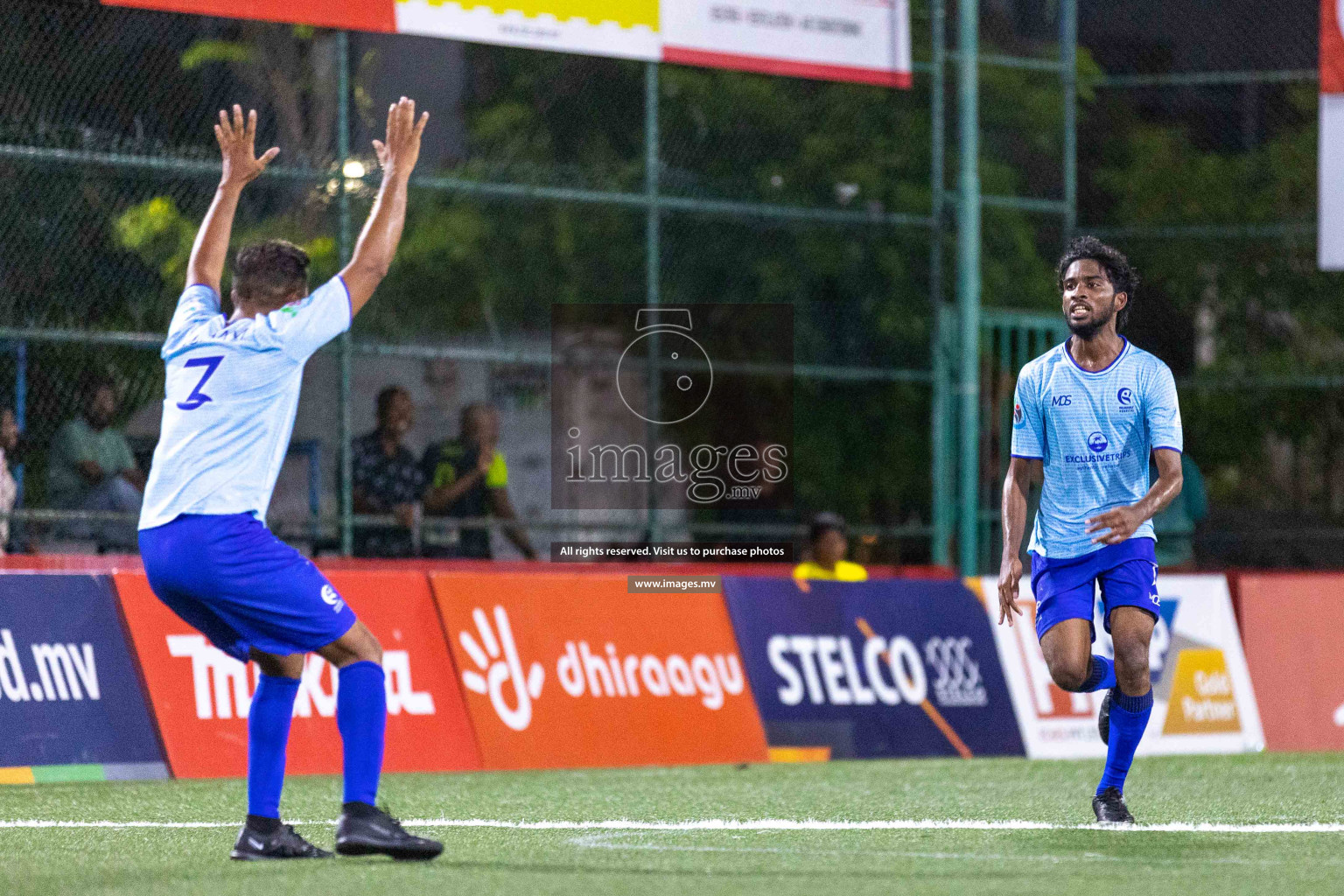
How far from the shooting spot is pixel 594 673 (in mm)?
11664

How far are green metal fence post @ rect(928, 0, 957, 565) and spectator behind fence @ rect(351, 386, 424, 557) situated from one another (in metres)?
4.36

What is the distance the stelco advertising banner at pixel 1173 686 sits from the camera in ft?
42.2

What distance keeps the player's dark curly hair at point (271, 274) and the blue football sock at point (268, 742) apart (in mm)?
1257

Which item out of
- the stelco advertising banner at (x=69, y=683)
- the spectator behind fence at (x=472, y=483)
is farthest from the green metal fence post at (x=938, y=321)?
the stelco advertising banner at (x=69, y=683)

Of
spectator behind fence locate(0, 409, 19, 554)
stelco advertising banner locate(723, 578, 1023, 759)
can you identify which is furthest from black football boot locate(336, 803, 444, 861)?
spectator behind fence locate(0, 409, 19, 554)

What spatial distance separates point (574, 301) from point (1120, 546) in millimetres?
7717

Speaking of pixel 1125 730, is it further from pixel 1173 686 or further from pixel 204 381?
pixel 1173 686

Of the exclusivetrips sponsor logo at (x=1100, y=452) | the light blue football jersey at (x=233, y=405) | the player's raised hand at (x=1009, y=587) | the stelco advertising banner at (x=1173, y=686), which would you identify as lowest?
the stelco advertising banner at (x=1173, y=686)

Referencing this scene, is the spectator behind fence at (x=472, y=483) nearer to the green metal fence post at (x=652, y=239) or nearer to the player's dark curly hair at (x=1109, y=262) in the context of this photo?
the green metal fence post at (x=652, y=239)

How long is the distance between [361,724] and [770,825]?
203 centimetres

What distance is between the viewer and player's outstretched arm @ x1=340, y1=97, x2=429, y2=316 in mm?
6426

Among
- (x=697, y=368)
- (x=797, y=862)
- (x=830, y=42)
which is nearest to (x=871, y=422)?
(x=697, y=368)

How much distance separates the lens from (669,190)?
14594mm

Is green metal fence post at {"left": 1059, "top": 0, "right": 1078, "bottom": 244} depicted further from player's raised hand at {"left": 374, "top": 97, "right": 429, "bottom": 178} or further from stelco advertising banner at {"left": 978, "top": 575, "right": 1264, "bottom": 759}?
player's raised hand at {"left": 374, "top": 97, "right": 429, "bottom": 178}
